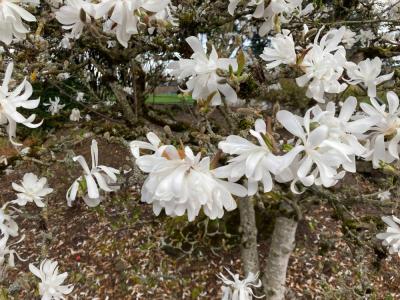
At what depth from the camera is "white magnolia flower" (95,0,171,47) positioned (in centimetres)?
78

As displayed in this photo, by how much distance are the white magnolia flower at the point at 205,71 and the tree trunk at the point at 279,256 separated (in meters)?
1.60

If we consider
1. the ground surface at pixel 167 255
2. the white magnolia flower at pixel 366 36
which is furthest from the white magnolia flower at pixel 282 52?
the ground surface at pixel 167 255

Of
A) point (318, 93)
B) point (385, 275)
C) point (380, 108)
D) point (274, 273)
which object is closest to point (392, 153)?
point (380, 108)

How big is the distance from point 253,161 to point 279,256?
1.90 m

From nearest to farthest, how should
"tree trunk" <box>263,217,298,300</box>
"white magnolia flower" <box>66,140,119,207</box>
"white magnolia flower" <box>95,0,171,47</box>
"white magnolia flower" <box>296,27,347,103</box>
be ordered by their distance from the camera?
"white magnolia flower" <box>95,0,171,47</box>, "white magnolia flower" <box>296,27,347,103</box>, "white magnolia flower" <box>66,140,119,207</box>, "tree trunk" <box>263,217,298,300</box>

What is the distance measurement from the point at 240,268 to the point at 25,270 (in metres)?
1.82

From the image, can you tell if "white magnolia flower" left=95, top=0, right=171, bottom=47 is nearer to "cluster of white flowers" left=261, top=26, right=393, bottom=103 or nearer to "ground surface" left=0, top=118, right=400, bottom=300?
"cluster of white flowers" left=261, top=26, right=393, bottom=103

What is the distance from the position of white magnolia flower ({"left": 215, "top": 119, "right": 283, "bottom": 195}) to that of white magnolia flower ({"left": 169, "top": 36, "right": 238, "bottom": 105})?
0.19 metres

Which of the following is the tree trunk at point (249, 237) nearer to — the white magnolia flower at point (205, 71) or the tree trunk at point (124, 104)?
the tree trunk at point (124, 104)

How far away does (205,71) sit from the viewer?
86 cm

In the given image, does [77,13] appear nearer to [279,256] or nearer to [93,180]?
[93,180]

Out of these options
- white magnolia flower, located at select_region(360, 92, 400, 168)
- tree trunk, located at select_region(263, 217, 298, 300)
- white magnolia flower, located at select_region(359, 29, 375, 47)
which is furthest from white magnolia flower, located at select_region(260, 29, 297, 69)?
white magnolia flower, located at select_region(359, 29, 375, 47)

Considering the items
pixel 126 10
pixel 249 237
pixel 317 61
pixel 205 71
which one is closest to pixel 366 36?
pixel 249 237

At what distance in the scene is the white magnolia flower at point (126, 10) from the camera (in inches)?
30.6
